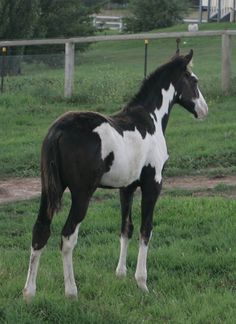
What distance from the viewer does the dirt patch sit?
376 inches

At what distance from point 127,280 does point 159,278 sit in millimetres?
317

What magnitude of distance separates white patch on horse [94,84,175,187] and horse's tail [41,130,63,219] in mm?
369

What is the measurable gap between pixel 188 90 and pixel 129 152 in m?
1.35

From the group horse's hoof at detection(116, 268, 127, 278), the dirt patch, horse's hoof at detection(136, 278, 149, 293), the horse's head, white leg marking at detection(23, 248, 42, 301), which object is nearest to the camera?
white leg marking at detection(23, 248, 42, 301)

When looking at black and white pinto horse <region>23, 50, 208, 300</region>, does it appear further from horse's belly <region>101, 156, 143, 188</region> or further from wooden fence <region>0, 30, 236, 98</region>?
wooden fence <region>0, 30, 236, 98</region>

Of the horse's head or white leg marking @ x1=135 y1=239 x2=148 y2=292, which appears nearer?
white leg marking @ x1=135 y1=239 x2=148 y2=292

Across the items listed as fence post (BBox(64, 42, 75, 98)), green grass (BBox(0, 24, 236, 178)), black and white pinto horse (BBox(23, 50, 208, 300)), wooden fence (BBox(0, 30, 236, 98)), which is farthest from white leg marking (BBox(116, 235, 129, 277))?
fence post (BBox(64, 42, 75, 98))

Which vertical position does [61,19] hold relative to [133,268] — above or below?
above

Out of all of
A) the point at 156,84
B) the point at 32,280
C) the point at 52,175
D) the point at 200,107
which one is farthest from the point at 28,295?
the point at 200,107

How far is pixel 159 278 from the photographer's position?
20.2 ft

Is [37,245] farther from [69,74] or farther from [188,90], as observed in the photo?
[69,74]

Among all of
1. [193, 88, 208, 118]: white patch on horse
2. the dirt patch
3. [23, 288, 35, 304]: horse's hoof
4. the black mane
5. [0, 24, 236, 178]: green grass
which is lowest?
the dirt patch

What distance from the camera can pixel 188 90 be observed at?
6.67 meters

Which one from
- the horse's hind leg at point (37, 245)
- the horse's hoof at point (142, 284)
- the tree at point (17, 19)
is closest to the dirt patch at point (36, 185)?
the horse's hoof at point (142, 284)
